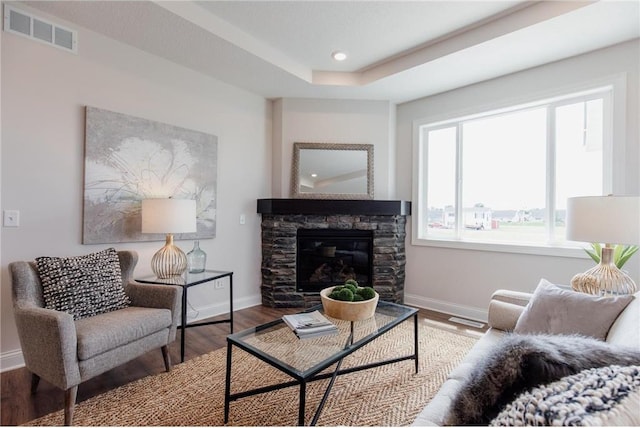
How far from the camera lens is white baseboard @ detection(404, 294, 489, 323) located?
3.32 meters

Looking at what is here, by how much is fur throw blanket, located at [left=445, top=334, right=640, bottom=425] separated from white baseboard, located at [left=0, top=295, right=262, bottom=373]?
2.83m

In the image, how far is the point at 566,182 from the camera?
295cm

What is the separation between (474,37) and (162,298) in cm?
321

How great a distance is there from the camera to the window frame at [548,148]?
8.50 feet

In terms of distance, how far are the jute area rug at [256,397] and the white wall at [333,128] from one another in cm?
212

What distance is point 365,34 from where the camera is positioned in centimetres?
274

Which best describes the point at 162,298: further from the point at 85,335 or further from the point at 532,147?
the point at 532,147

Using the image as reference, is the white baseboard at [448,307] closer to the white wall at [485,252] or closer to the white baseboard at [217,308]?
the white wall at [485,252]

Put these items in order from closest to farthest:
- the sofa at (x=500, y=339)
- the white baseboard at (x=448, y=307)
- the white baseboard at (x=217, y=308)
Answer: the sofa at (x=500, y=339) → the white baseboard at (x=217, y=308) → the white baseboard at (x=448, y=307)

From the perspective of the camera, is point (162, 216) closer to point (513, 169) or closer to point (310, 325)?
point (310, 325)

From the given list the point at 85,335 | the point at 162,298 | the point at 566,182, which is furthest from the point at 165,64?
the point at 566,182

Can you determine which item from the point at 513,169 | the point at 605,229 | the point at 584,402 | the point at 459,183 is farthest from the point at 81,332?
the point at 513,169

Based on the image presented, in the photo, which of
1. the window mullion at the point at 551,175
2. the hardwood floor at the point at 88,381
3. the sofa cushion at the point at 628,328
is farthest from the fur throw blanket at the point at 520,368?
the window mullion at the point at 551,175

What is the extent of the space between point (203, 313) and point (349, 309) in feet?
6.89
